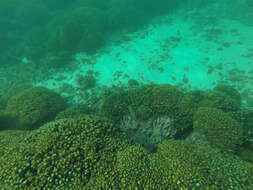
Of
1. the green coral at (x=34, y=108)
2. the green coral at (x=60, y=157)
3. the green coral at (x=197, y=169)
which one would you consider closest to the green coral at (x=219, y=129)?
the green coral at (x=197, y=169)

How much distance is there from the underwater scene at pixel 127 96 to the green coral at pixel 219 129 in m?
0.04

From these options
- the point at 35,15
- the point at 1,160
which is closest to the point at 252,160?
the point at 1,160

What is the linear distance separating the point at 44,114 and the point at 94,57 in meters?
12.4

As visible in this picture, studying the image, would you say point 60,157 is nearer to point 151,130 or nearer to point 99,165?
point 99,165

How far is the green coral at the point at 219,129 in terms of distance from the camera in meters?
5.19

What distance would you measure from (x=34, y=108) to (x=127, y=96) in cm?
651

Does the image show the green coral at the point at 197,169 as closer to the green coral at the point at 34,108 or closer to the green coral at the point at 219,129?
the green coral at the point at 219,129

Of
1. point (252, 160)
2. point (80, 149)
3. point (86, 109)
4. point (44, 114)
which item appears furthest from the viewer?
point (86, 109)

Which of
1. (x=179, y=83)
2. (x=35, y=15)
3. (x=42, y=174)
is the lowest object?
(x=179, y=83)

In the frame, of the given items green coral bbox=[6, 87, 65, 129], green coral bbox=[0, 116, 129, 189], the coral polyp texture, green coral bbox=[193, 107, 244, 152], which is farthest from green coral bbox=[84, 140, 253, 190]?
green coral bbox=[6, 87, 65, 129]

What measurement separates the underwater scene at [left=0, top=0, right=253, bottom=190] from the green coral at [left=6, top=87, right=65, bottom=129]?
0.07m

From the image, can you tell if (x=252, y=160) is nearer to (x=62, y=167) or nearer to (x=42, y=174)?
(x=62, y=167)

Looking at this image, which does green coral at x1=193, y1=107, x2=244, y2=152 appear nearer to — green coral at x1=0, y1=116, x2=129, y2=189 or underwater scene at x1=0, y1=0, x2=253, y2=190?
underwater scene at x1=0, y1=0, x2=253, y2=190

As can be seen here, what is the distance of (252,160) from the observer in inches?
186
